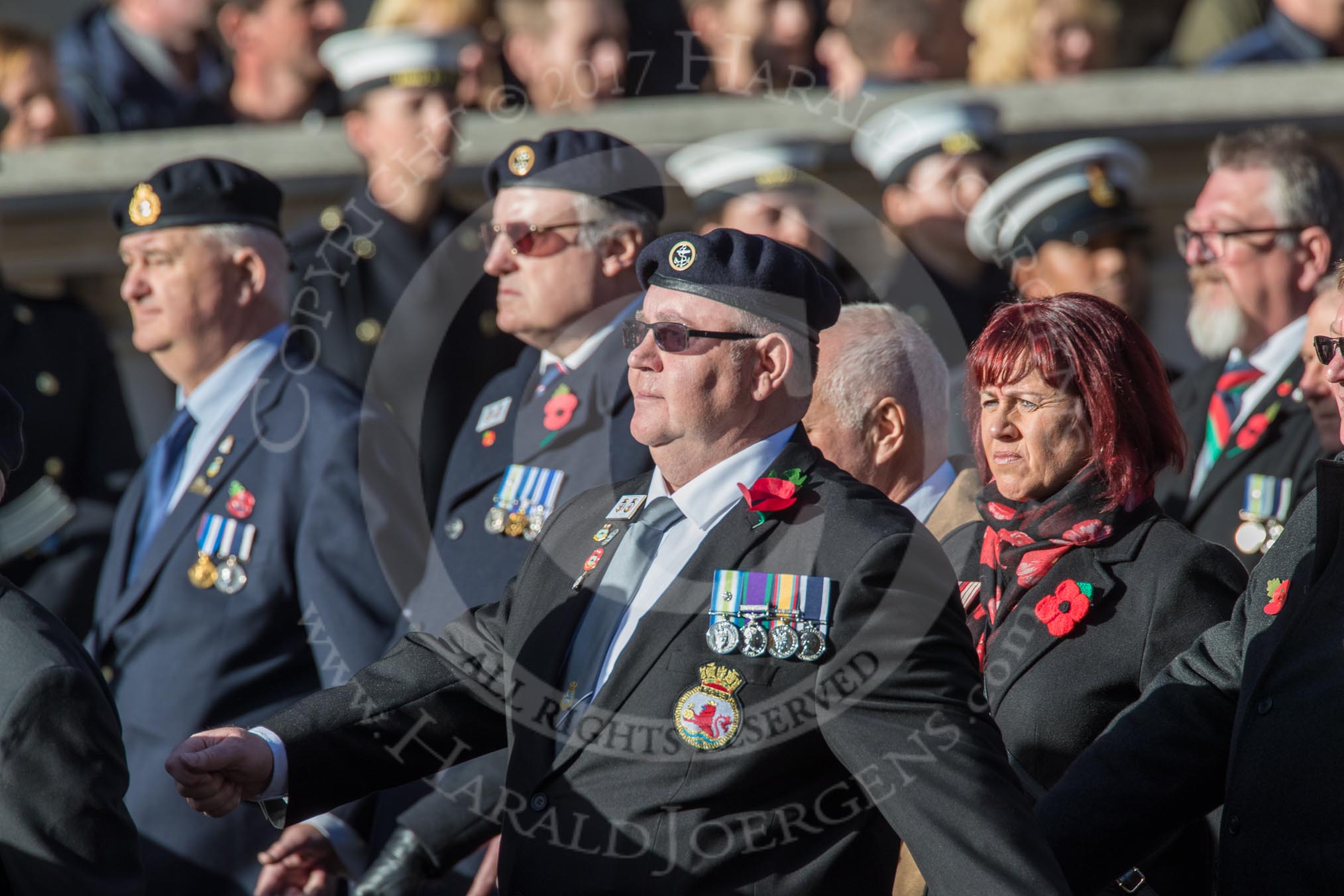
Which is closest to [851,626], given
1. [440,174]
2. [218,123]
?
[440,174]

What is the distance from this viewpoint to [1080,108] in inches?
304

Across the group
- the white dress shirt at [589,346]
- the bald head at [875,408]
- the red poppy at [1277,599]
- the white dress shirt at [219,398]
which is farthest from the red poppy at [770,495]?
the white dress shirt at [219,398]

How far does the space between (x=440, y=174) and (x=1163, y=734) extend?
3.85 metres

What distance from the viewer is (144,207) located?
5160 mm

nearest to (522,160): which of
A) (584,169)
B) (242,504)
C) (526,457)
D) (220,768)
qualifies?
(584,169)

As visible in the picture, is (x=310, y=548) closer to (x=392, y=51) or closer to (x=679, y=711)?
(x=679, y=711)

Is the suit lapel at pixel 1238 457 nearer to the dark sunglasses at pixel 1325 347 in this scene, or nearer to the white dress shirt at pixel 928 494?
the white dress shirt at pixel 928 494

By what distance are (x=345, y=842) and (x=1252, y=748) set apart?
7.32 feet

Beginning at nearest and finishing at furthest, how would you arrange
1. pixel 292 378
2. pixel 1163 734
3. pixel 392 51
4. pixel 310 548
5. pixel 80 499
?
pixel 1163 734 < pixel 310 548 < pixel 292 378 < pixel 80 499 < pixel 392 51

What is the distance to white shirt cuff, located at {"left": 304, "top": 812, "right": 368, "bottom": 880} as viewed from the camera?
4398 mm

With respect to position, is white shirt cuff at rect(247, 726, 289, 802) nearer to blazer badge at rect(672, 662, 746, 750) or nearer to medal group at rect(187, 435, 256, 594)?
blazer badge at rect(672, 662, 746, 750)

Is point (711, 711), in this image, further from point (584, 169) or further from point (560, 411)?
point (584, 169)

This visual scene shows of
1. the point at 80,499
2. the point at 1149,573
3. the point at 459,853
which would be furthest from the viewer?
the point at 80,499

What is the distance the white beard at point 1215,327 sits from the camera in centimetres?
532
